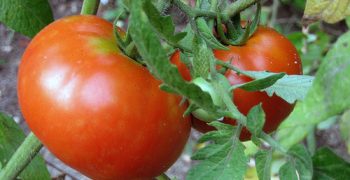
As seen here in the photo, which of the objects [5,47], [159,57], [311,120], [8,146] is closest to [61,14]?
[5,47]

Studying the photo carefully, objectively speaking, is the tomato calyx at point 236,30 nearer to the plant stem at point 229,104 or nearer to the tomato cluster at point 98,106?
the tomato cluster at point 98,106

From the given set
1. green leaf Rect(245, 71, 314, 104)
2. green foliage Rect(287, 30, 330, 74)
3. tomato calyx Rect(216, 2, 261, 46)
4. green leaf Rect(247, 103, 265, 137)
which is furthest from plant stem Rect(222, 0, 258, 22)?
green foliage Rect(287, 30, 330, 74)

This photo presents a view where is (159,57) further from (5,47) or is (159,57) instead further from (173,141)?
(5,47)

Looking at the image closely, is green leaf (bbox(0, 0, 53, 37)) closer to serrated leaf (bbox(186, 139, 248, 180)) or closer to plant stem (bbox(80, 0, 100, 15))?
plant stem (bbox(80, 0, 100, 15))

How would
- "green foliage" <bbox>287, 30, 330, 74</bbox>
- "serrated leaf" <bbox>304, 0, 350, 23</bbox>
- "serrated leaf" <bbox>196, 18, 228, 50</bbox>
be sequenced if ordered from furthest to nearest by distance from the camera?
"green foliage" <bbox>287, 30, 330, 74</bbox> → "serrated leaf" <bbox>304, 0, 350, 23</bbox> → "serrated leaf" <bbox>196, 18, 228, 50</bbox>

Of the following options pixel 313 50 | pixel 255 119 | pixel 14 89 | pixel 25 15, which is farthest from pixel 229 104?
pixel 14 89

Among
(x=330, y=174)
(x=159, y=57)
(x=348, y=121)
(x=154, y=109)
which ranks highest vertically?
(x=159, y=57)

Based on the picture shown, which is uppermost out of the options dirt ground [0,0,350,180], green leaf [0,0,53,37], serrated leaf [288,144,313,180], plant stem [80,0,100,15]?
serrated leaf [288,144,313,180]
